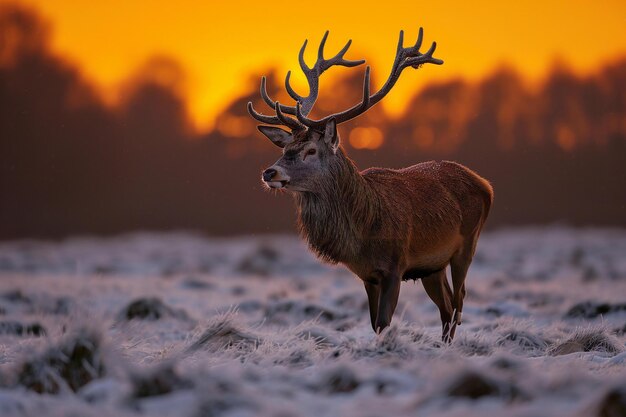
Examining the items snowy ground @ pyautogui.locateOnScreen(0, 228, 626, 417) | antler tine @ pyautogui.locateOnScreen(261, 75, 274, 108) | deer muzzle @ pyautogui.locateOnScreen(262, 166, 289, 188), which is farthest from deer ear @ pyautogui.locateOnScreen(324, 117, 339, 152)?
snowy ground @ pyautogui.locateOnScreen(0, 228, 626, 417)

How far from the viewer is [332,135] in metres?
8.06

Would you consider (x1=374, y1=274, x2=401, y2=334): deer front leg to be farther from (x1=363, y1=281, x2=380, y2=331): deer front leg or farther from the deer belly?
the deer belly

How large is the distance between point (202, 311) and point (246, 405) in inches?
352

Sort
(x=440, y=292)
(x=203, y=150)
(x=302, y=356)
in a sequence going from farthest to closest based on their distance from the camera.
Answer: (x=203, y=150) → (x=440, y=292) → (x=302, y=356)

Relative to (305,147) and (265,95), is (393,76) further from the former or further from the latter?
(305,147)

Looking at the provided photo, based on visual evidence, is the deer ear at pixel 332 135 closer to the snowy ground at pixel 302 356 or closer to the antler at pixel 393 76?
the antler at pixel 393 76

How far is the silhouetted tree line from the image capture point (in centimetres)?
3762

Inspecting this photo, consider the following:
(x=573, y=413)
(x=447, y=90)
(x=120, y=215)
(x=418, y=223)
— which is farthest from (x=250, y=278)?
(x=447, y=90)

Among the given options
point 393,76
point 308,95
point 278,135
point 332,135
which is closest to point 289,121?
point 278,135

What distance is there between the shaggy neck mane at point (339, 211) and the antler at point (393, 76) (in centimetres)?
35

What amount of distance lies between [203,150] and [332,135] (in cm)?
3326

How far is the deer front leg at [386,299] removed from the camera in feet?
25.3

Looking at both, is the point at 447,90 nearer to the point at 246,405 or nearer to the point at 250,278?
the point at 250,278

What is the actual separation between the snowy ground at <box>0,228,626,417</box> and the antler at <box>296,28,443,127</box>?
1.75m
